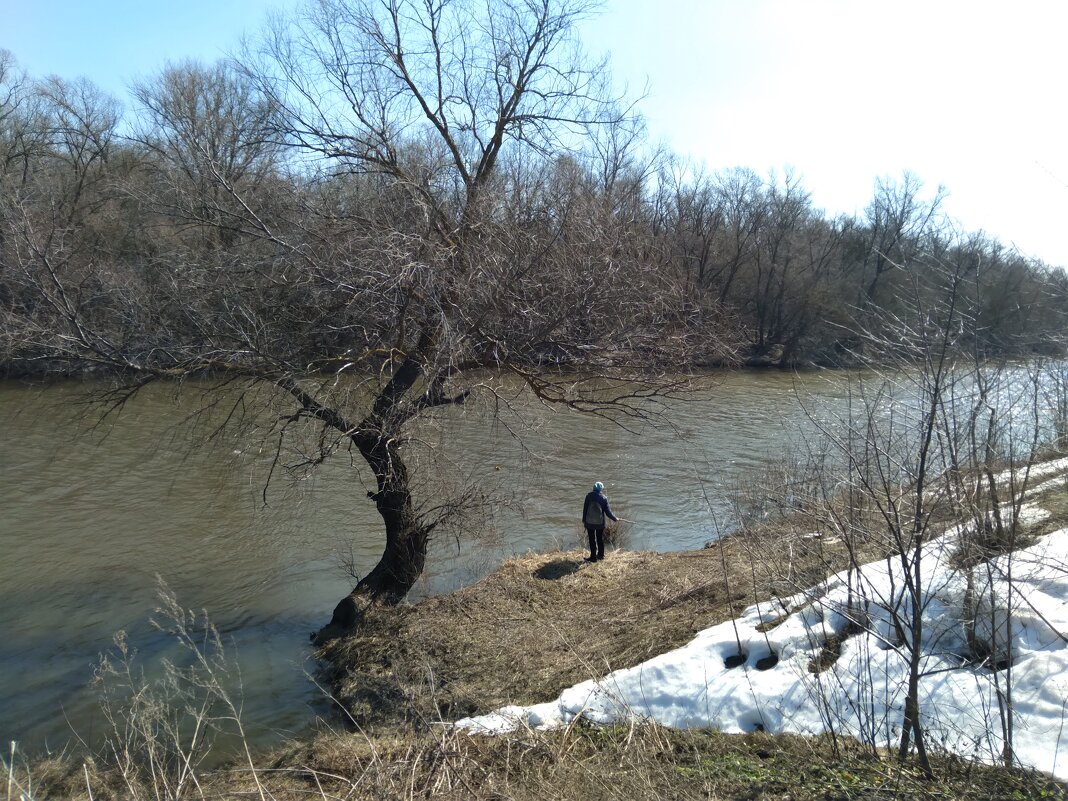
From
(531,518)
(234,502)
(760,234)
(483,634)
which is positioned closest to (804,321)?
(760,234)

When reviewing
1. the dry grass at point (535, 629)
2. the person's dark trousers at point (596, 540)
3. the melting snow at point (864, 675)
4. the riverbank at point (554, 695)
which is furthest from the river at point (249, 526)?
the melting snow at point (864, 675)

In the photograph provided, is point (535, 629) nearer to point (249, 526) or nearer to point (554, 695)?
point (554, 695)

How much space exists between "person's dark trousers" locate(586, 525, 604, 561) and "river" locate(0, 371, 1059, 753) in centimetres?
119

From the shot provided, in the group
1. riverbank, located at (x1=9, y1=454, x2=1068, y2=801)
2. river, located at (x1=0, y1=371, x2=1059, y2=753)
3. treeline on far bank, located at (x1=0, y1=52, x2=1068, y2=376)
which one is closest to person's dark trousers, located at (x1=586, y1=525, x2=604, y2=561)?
riverbank, located at (x1=9, y1=454, x2=1068, y2=801)

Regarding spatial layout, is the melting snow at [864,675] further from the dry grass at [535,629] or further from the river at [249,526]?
the river at [249,526]

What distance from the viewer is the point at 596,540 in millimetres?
11406

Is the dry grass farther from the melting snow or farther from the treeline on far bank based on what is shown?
the treeline on far bank

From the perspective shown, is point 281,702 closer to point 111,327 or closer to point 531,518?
point 111,327

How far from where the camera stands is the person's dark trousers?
11203 millimetres

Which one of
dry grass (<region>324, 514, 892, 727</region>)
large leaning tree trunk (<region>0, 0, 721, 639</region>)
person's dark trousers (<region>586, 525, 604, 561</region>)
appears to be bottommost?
dry grass (<region>324, 514, 892, 727</region>)

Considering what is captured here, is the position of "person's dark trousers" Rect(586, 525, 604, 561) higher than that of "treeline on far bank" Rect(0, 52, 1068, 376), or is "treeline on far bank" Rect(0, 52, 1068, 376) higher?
"treeline on far bank" Rect(0, 52, 1068, 376)

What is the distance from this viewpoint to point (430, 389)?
826cm

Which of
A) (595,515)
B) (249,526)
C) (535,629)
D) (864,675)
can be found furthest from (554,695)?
(249,526)

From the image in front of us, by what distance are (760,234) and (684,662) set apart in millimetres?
38489
